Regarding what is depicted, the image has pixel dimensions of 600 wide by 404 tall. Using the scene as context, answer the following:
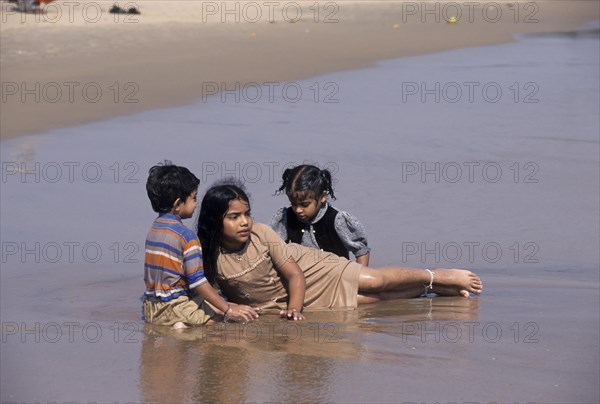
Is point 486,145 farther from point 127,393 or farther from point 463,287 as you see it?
point 127,393

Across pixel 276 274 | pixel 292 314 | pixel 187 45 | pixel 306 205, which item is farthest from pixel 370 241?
pixel 187 45

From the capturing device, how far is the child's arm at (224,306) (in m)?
5.35

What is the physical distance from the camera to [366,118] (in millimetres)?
11586

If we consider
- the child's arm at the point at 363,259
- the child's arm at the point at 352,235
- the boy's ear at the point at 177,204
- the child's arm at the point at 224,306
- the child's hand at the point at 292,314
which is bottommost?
the child's hand at the point at 292,314

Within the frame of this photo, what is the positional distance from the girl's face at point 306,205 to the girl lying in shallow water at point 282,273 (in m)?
0.19

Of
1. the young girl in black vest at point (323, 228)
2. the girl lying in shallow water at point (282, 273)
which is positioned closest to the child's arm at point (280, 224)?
the young girl in black vest at point (323, 228)

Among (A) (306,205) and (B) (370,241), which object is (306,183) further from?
(B) (370,241)

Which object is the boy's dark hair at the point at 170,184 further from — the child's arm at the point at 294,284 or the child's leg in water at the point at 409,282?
the child's leg in water at the point at 409,282

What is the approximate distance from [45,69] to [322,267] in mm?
8914

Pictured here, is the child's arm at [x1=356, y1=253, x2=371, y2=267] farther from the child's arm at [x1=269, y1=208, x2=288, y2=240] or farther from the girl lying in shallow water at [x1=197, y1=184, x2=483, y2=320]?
the child's arm at [x1=269, y1=208, x2=288, y2=240]

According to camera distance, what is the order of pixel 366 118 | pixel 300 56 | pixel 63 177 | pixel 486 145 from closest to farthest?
pixel 63 177 < pixel 486 145 < pixel 366 118 < pixel 300 56

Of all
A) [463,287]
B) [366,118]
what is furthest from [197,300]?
[366,118]

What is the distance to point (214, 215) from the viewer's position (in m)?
5.50

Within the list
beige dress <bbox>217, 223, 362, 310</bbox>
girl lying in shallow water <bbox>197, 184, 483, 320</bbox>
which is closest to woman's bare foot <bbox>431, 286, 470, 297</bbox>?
girl lying in shallow water <bbox>197, 184, 483, 320</bbox>
